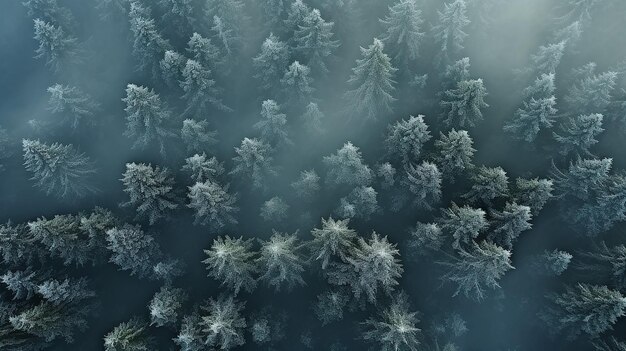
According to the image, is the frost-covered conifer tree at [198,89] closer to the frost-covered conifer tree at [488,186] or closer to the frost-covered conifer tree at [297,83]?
the frost-covered conifer tree at [297,83]

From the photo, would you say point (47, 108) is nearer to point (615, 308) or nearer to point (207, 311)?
point (207, 311)

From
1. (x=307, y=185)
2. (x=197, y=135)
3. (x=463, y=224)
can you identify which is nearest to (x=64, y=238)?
Answer: (x=197, y=135)

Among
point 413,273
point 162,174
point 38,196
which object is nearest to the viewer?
point 162,174

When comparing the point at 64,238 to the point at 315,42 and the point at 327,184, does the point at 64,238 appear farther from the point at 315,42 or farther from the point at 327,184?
the point at 315,42

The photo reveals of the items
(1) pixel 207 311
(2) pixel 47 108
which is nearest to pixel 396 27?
(1) pixel 207 311

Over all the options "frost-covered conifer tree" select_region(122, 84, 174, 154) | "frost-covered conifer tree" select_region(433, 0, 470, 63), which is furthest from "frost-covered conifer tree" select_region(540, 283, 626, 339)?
"frost-covered conifer tree" select_region(122, 84, 174, 154)
